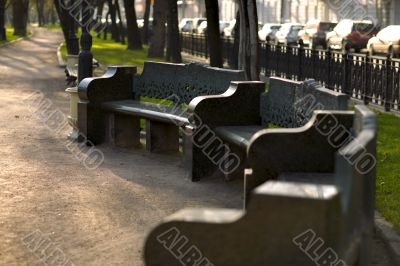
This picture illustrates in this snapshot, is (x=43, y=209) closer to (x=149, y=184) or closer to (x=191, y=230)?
(x=149, y=184)

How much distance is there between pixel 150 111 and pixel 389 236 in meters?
4.31

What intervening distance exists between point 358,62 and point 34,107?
540 cm

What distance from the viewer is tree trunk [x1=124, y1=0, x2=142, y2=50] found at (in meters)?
44.4

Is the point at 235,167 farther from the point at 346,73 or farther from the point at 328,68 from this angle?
the point at 328,68

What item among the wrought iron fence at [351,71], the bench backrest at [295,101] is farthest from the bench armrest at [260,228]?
the wrought iron fence at [351,71]

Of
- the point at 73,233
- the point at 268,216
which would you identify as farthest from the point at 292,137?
the point at 268,216

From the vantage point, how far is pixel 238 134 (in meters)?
8.59

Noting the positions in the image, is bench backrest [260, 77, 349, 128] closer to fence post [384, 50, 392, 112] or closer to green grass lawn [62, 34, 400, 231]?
green grass lawn [62, 34, 400, 231]

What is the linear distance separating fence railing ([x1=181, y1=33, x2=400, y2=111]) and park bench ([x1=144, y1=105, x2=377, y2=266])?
1127 centimetres

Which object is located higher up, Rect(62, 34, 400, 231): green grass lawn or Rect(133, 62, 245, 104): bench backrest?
Rect(133, 62, 245, 104): bench backrest

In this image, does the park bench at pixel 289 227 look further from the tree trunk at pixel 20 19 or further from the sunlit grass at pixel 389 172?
the tree trunk at pixel 20 19

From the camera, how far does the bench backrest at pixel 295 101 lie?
23.4 feet

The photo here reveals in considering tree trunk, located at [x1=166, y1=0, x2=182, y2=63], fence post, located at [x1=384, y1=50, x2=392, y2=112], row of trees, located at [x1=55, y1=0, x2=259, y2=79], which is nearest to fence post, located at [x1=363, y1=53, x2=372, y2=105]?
fence post, located at [x1=384, y1=50, x2=392, y2=112]

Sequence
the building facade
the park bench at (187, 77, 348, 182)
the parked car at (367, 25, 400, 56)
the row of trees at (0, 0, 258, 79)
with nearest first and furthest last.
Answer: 1. the park bench at (187, 77, 348, 182)
2. the row of trees at (0, 0, 258, 79)
3. the parked car at (367, 25, 400, 56)
4. the building facade
